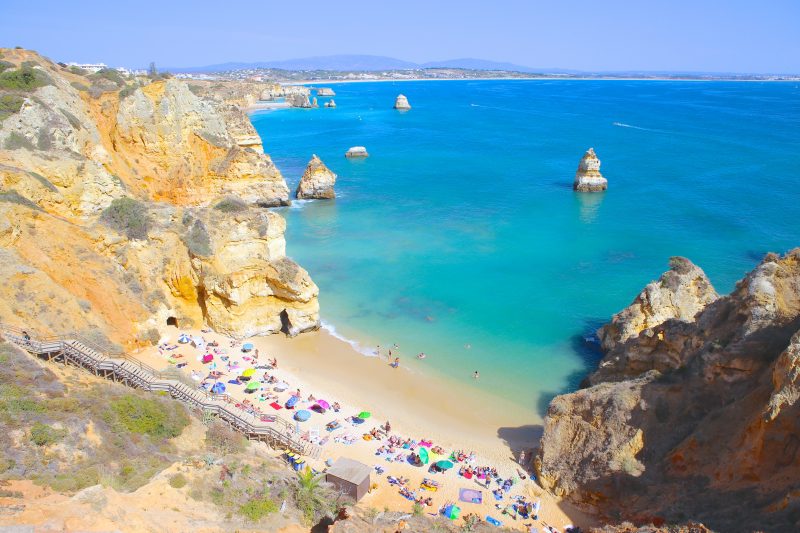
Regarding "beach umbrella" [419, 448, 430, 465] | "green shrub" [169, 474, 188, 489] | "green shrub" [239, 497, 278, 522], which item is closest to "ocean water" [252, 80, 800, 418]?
"beach umbrella" [419, 448, 430, 465]

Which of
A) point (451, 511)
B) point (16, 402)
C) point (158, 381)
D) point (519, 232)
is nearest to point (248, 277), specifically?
point (158, 381)

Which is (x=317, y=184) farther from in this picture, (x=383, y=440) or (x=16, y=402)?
(x=16, y=402)

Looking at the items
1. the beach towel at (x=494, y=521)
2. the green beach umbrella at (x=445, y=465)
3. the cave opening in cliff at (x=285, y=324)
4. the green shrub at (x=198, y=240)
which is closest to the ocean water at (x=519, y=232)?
the cave opening in cliff at (x=285, y=324)

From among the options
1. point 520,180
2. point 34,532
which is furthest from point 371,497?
point 520,180

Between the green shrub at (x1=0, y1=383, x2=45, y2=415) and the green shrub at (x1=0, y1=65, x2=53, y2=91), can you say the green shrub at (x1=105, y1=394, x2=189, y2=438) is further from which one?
the green shrub at (x1=0, y1=65, x2=53, y2=91)

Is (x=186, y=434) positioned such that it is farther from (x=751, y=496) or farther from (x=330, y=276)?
(x=330, y=276)

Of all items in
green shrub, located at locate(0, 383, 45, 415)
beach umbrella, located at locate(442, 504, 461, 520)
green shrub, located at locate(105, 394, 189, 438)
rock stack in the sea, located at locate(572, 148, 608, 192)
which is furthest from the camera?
rock stack in the sea, located at locate(572, 148, 608, 192)
